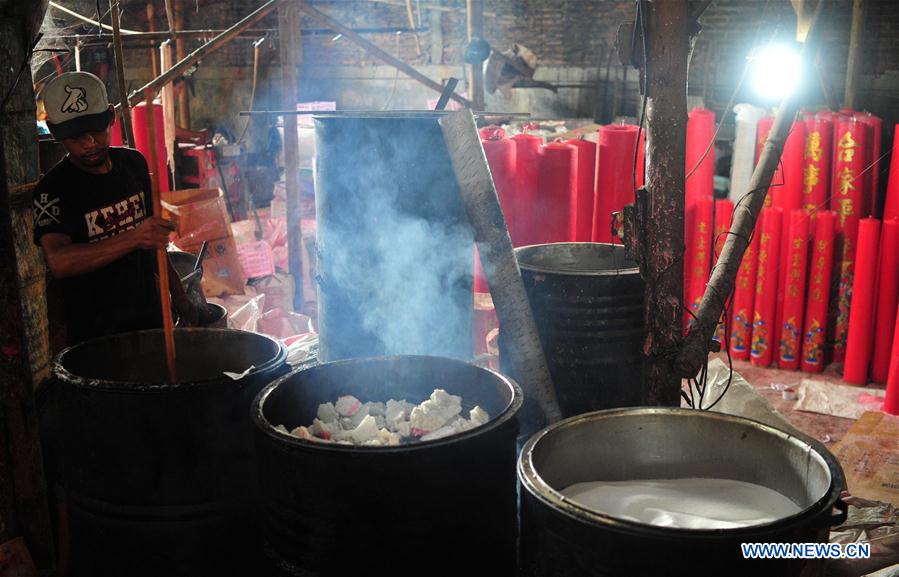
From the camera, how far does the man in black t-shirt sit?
3.67 meters

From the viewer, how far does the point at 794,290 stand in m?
7.24

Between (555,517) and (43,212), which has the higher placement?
(43,212)

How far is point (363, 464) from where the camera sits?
2498 millimetres

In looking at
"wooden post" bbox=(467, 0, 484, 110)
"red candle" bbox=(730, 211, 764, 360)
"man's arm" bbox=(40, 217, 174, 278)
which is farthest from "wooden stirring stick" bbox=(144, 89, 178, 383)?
"wooden post" bbox=(467, 0, 484, 110)

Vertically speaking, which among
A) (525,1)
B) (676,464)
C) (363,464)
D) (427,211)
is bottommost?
(676,464)

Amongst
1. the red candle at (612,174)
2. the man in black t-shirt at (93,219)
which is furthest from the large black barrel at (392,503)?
the red candle at (612,174)

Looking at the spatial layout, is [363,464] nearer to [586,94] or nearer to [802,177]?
[802,177]

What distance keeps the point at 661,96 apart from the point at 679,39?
24 cm

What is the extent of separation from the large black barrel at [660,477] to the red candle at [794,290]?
15.5 feet

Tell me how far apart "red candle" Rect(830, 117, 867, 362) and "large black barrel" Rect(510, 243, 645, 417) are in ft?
13.1

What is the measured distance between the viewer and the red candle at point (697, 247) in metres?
7.64

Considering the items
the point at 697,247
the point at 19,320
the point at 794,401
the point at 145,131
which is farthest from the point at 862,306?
the point at 145,131

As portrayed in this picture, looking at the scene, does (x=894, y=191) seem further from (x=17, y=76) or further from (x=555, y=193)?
(x=17, y=76)

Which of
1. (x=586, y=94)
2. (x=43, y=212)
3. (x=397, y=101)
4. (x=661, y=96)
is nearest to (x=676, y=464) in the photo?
(x=661, y=96)
